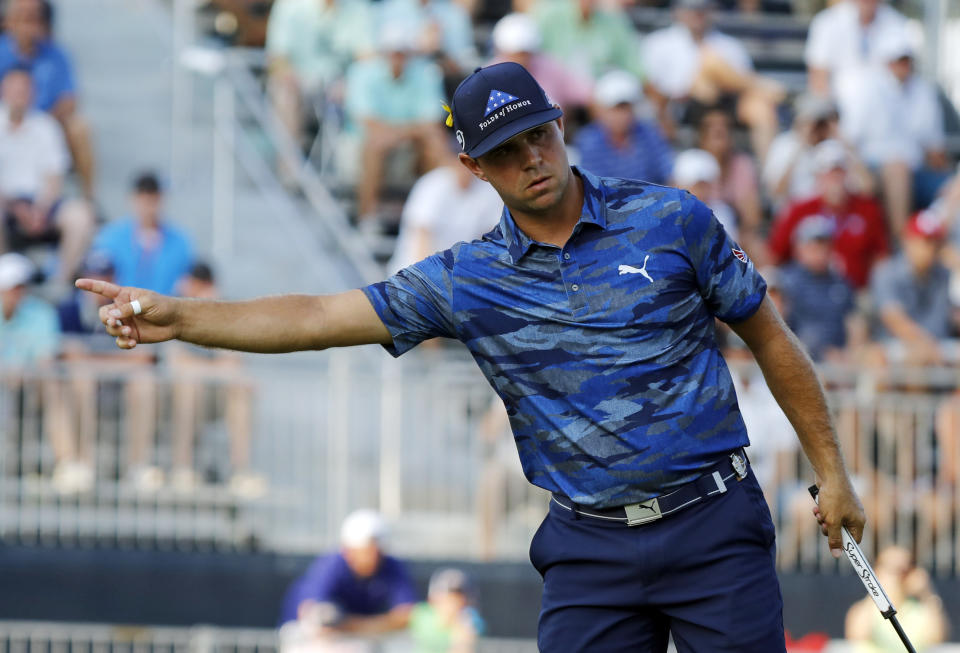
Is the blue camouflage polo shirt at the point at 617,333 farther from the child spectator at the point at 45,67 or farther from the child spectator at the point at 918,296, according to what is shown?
the child spectator at the point at 45,67

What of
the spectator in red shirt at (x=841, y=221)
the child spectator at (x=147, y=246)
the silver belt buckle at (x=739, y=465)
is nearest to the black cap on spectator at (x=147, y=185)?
the child spectator at (x=147, y=246)

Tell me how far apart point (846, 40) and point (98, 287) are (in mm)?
9547

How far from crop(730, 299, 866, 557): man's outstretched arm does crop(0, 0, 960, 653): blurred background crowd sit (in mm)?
5208

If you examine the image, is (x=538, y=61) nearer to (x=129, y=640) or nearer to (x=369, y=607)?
(x=369, y=607)

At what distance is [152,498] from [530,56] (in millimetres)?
3976

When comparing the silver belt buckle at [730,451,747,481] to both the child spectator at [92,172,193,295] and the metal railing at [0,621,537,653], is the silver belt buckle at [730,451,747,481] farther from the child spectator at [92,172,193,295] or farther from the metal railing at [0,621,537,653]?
the child spectator at [92,172,193,295]

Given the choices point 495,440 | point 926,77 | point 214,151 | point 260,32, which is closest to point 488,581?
point 495,440

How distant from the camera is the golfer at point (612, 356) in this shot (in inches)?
167

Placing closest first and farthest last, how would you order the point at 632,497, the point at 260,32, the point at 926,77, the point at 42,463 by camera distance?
1. the point at 632,497
2. the point at 42,463
3. the point at 260,32
4. the point at 926,77

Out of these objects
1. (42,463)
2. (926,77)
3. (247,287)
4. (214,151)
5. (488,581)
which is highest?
(926,77)

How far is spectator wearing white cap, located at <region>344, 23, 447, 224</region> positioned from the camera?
11883 millimetres

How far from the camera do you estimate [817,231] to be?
1086cm

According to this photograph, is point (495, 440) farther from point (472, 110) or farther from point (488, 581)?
point (472, 110)

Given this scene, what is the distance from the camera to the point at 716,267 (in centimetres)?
430
